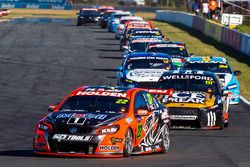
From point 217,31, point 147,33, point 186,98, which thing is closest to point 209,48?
point 217,31

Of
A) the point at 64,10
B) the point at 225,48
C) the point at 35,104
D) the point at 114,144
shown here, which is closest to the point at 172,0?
the point at 64,10

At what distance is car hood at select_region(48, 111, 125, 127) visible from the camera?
47.3 ft

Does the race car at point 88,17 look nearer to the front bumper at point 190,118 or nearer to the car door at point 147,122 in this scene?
the front bumper at point 190,118

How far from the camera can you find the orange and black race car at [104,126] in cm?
1428

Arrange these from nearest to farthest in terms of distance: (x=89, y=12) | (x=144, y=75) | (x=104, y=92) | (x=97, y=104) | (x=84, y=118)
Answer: (x=84, y=118), (x=97, y=104), (x=104, y=92), (x=144, y=75), (x=89, y=12)

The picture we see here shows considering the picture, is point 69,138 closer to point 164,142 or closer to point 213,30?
point 164,142

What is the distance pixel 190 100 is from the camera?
20.0m

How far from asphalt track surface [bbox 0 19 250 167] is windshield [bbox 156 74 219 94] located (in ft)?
3.53

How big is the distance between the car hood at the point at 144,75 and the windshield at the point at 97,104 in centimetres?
1049

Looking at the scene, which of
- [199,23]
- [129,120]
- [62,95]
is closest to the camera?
[129,120]

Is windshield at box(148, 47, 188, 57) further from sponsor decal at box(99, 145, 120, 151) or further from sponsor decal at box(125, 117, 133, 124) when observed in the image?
sponsor decal at box(99, 145, 120, 151)

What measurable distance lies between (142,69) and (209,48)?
73.1 feet

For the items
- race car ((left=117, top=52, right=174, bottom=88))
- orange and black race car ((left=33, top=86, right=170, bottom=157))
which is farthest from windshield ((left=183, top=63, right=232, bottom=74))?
orange and black race car ((left=33, top=86, right=170, bottom=157))

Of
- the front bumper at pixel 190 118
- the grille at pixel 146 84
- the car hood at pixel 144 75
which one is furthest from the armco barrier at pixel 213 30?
the front bumper at pixel 190 118
